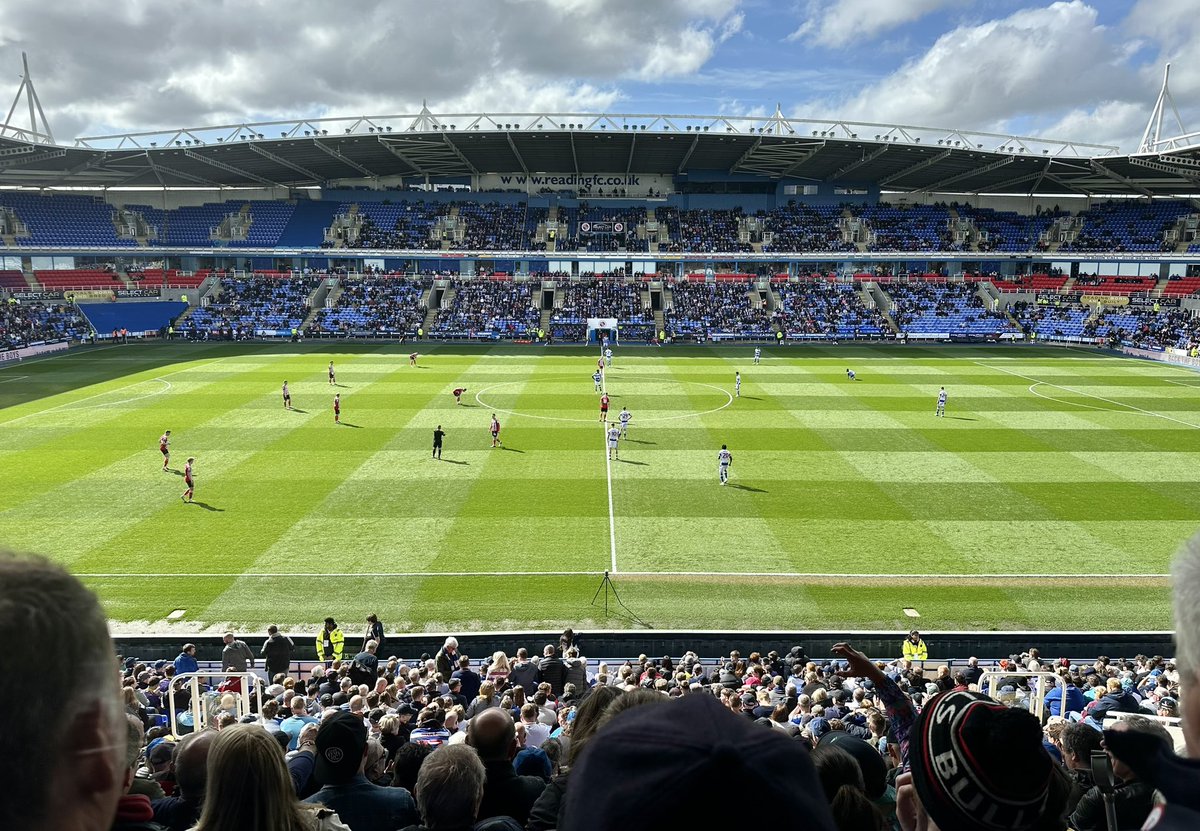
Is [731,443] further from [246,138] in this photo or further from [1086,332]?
[246,138]

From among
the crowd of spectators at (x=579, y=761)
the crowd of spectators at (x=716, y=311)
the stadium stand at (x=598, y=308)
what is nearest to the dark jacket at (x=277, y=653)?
the crowd of spectators at (x=579, y=761)

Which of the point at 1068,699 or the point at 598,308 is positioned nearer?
the point at 1068,699

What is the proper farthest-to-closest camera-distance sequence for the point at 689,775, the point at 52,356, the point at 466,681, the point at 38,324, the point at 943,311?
the point at 943,311 < the point at 38,324 < the point at 52,356 < the point at 466,681 < the point at 689,775

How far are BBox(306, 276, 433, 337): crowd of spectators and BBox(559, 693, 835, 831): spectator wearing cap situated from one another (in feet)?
228

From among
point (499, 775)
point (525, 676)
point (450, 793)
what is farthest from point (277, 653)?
point (450, 793)

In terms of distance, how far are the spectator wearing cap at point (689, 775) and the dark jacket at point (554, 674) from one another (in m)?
11.9

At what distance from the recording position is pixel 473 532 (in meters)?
22.2

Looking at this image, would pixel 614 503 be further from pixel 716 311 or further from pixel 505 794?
pixel 716 311

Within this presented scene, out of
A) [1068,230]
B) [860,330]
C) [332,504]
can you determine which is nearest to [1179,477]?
[332,504]

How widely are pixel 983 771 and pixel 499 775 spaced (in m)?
3.55

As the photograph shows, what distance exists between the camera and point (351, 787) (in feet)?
16.2

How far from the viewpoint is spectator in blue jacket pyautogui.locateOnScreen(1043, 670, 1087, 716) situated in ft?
Answer: 38.6

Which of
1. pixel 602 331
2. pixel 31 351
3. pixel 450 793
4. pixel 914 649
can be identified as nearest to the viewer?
pixel 450 793

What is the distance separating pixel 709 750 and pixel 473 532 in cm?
2129
